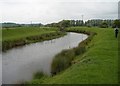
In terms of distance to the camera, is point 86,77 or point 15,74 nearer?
point 86,77

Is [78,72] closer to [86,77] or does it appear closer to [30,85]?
[86,77]

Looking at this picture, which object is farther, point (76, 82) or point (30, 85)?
point (30, 85)

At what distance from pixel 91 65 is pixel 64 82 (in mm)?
4097

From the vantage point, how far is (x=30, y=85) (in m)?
16.2

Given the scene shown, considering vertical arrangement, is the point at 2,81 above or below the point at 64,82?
below

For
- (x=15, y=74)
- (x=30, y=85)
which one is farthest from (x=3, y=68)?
(x=30, y=85)

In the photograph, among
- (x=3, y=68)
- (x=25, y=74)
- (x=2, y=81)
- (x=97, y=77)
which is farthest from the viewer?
(x=3, y=68)

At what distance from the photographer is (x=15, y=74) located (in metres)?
22.8

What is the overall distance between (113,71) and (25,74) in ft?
31.2

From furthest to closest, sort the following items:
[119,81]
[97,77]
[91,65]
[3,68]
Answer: [3,68] < [91,65] < [97,77] < [119,81]

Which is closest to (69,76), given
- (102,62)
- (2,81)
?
(102,62)

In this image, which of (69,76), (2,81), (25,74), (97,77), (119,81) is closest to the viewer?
(119,81)

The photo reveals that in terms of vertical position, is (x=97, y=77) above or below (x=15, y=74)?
above

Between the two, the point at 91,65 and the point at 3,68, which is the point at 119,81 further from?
the point at 3,68
